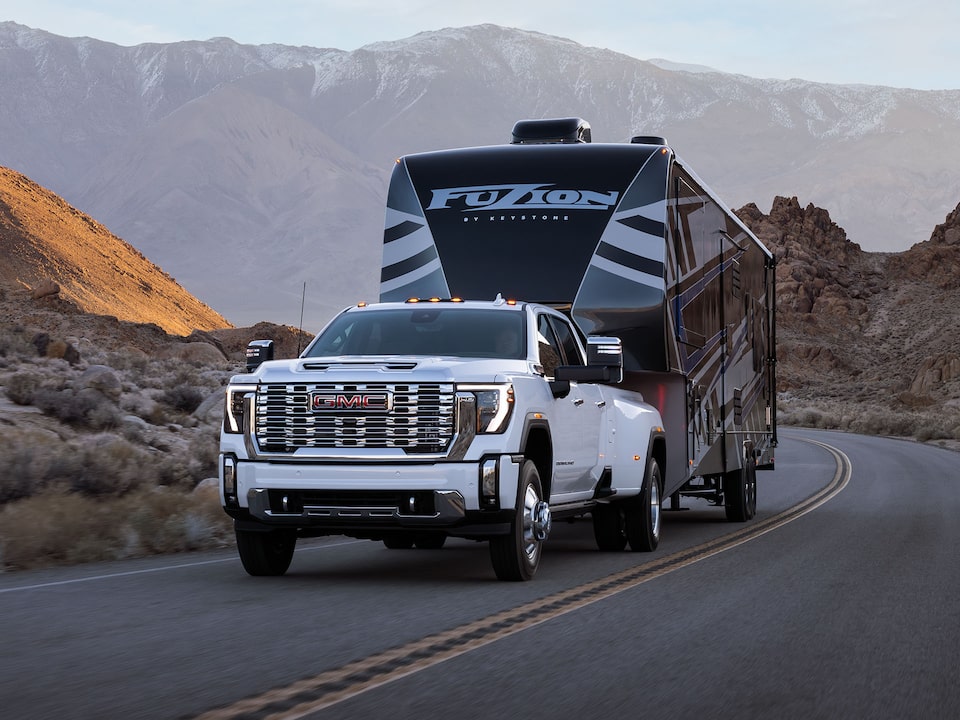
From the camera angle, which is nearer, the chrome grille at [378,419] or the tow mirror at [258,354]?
the chrome grille at [378,419]

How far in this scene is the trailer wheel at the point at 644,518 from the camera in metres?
13.9

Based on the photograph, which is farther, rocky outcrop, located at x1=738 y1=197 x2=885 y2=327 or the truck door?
rocky outcrop, located at x1=738 y1=197 x2=885 y2=327

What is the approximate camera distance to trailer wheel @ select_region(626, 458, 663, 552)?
13.9m

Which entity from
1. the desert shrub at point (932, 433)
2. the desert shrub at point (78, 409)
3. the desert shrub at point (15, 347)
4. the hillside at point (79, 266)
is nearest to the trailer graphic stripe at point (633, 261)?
the desert shrub at point (78, 409)

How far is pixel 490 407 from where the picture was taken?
35.3ft

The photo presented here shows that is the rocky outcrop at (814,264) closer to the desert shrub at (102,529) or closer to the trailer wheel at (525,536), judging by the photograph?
the desert shrub at (102,529)

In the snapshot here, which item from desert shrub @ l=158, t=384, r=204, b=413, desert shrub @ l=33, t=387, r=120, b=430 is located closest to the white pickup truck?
desert shrub @ l=33, t=387, r=120, b=430

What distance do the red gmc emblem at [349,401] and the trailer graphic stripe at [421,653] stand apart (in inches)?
73.3

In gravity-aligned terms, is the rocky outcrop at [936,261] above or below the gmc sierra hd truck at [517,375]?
above

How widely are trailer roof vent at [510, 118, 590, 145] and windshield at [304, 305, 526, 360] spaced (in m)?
4.17

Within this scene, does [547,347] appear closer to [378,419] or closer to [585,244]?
[585,244]

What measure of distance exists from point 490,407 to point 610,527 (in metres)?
3.76

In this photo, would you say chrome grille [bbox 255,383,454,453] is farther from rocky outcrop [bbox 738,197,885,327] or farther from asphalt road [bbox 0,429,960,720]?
rocky outcrop [bbox 738,197,885,327]

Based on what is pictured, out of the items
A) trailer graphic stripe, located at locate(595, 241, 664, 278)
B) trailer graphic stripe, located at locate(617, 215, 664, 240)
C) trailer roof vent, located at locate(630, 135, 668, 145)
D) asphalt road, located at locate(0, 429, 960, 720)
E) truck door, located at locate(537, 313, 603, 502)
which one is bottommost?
asphalt road, located at locate(0, 429, 960, 720)
